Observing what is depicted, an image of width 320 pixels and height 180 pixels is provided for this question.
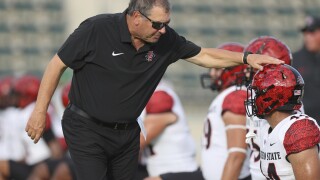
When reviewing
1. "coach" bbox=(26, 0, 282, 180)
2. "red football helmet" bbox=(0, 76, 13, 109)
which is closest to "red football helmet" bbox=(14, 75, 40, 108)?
"red football helmet" bbox=(0, 76, 13, 109)

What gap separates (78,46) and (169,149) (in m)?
2.31

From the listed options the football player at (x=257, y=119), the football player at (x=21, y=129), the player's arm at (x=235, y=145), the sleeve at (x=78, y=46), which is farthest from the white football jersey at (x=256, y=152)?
the football player at (x=21, y=129)

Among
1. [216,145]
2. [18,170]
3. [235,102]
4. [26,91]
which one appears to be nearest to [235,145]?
[235,102]

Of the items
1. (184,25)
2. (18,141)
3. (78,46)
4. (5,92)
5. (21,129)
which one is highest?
(78,46)

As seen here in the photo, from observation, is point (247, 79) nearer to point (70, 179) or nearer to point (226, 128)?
point (226, 128)

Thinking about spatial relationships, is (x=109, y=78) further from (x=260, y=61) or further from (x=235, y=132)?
(x=235, y=132)

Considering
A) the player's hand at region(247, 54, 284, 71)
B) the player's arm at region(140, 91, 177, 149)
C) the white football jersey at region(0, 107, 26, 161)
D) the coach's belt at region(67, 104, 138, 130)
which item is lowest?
the white football jersey at region(0, 107, 26, 161)

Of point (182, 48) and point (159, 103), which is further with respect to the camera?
point (159, 103)

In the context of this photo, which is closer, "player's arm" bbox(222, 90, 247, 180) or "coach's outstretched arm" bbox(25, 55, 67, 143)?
"coach's outstretched arm" bbox(25, 55, 67, 143)

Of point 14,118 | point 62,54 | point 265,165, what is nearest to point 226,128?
point 265,165

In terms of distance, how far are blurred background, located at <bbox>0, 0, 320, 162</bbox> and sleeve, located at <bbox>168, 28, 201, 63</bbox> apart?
791cm

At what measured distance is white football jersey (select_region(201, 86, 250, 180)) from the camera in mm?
6301

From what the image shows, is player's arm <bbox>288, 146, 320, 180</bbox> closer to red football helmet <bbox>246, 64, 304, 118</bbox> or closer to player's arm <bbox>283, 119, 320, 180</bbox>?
player's arm <bbox>283, 119, 320, 180</bbox>

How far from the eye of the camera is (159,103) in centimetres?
704
